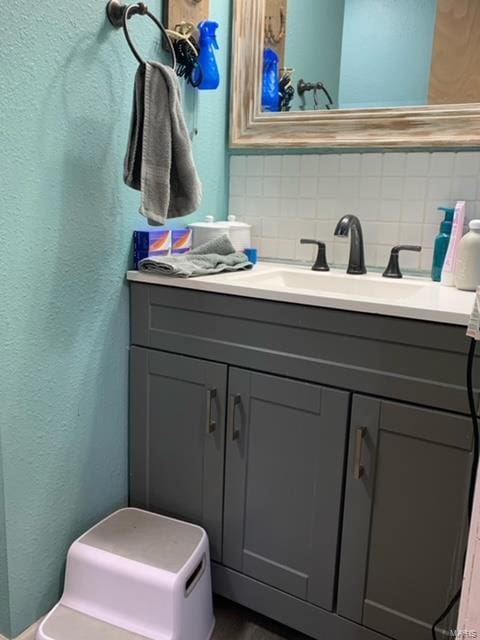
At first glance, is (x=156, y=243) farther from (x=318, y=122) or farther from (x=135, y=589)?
(x=135, y=589)

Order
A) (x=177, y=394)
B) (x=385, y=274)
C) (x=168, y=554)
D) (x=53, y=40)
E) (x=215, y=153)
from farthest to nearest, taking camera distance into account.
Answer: (x=215, y=153), (x=385, y=274), (x=177, y=394), (x=168, y=554), (x=53, y=40)

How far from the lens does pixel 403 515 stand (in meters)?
1.18

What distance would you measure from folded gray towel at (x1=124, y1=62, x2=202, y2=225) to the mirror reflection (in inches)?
21.7

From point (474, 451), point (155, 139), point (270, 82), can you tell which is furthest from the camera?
point (270, 82)

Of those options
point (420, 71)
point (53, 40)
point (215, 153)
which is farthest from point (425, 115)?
point (53, 40)

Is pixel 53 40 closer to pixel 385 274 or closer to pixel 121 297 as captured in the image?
pixel 121 297

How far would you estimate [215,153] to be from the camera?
177 cm

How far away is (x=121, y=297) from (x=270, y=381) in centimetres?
47

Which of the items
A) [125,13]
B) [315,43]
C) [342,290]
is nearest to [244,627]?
[342,290]

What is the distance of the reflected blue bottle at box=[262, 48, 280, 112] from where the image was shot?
175cm

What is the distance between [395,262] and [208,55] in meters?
0.81

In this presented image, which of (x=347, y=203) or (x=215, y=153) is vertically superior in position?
(x=215, y=153)

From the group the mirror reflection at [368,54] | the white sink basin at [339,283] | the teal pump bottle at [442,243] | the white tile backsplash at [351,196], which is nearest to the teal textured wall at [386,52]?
the mirror reflection at [368,54]

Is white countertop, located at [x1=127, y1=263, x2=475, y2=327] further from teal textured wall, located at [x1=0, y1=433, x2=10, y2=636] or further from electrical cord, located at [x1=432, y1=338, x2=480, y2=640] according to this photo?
teal textured wall, located at [x1=0, y1=433, x2=10, y2=636]
